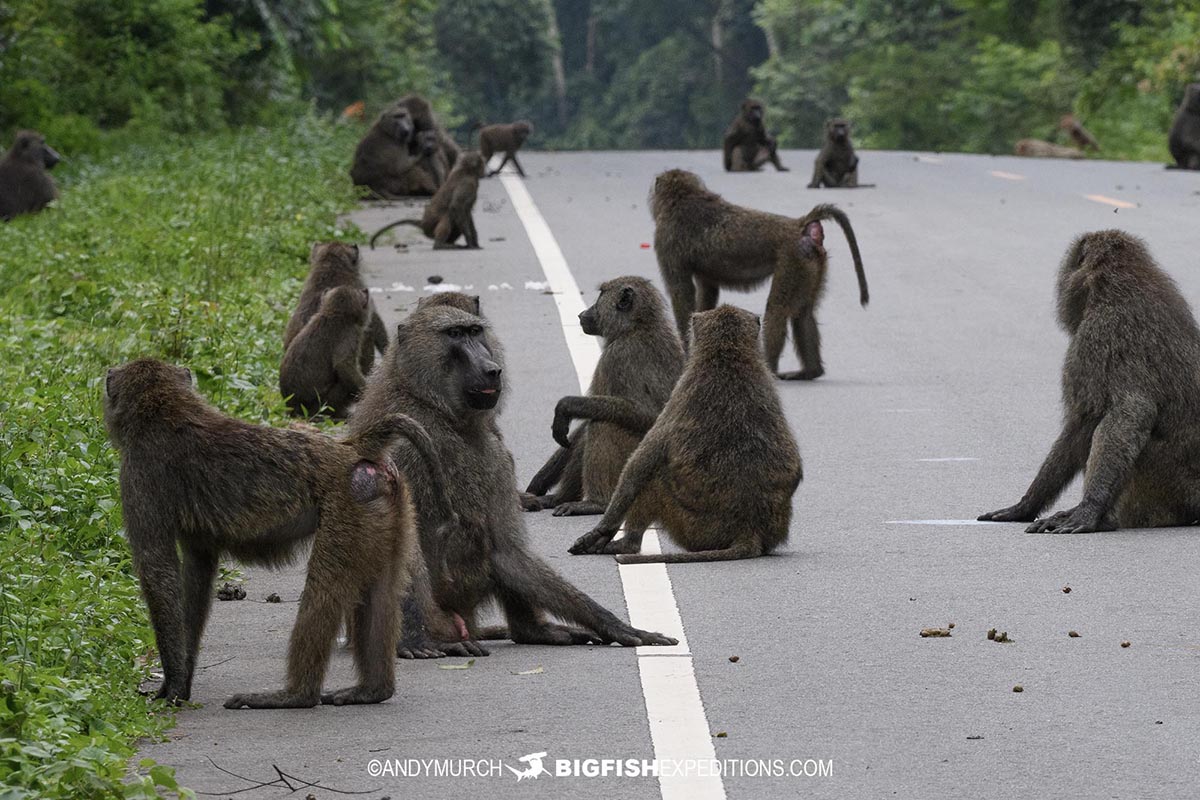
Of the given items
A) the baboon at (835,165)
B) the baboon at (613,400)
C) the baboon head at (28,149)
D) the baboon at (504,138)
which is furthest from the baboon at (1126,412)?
the baboon at (504,138)

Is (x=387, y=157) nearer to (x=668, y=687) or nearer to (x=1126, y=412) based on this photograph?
(x=1126, y=412)

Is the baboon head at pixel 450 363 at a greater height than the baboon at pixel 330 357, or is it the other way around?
the baboon head at pixel 450 363

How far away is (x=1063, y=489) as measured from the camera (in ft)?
28.6

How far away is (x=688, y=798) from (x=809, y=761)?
1.54 ft

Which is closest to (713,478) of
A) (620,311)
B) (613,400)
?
(613,400)

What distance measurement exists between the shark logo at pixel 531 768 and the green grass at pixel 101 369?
947 mm

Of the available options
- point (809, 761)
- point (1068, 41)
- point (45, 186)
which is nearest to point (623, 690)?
point (809, 761)

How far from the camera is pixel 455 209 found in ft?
60.3

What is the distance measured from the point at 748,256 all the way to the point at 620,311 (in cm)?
348

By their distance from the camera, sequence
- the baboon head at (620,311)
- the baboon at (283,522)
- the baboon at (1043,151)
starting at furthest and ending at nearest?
1. the baboon at (1043,151)
2. the baboon head at (620,311)
3. the baboon at (283,522)

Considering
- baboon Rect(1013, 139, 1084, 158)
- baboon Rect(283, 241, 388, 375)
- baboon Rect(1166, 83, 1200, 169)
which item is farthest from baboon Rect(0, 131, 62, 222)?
Result: baboon Rect(1013, 139, 1084, 158)

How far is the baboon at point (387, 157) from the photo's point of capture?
909 inches

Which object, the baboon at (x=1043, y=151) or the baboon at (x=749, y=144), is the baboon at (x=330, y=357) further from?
the baboon at (x=1043, y=151)

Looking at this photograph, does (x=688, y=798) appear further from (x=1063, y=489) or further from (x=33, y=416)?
(x=33, y=416)
